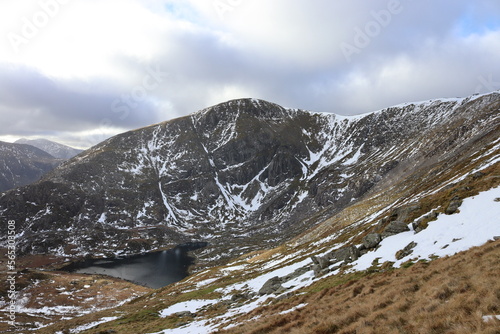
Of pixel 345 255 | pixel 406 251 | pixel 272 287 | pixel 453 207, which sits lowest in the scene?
pixel 272 287

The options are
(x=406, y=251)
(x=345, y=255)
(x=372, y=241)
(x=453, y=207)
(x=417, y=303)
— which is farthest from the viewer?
(x=345, y=255)

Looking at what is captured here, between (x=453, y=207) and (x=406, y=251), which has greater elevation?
(x=453, y=207)

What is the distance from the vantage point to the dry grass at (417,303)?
394 inches

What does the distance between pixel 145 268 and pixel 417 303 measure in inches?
7220

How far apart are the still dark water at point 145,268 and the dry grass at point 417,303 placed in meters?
137

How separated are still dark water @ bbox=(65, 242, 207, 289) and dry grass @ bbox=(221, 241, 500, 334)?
137 meters

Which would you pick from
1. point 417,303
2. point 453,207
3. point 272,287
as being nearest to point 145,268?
point 272,287

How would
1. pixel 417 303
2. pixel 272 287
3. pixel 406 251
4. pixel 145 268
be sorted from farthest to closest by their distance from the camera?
pixel 145 268 < pixel 272 287 < pixel 406 251 < pixel 417 303

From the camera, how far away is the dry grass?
10008 millimetres

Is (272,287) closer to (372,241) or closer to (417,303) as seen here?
(372,241)

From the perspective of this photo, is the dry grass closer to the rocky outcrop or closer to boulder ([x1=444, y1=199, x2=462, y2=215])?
the rocky outcrop

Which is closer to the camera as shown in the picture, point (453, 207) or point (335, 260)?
point (453, 207)

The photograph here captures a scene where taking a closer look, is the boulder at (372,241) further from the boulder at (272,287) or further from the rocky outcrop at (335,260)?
the boulder at (272,287)

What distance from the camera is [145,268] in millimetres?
169875
